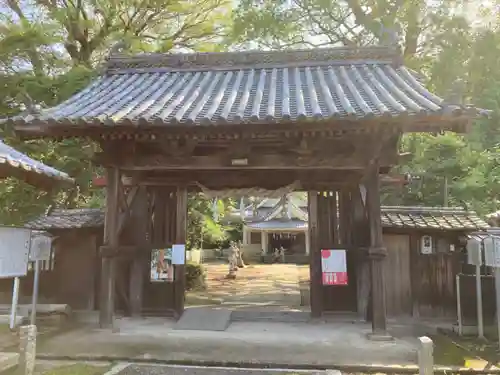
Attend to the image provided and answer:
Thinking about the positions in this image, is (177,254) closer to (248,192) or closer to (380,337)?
(248,192)

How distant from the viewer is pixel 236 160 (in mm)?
7879

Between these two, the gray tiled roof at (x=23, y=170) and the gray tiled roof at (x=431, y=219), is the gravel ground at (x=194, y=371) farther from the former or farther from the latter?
the gray tiled roof at (x=431, y=219)

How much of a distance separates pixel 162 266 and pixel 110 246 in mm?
1893

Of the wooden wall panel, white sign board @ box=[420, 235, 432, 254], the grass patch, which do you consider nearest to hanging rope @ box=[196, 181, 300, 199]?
the wooden wall panel

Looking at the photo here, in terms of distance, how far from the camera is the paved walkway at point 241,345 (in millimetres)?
6355

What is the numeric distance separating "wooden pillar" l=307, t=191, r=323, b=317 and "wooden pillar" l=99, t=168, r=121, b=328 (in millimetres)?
4267

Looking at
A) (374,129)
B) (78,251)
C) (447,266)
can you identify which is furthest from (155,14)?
(447,266)

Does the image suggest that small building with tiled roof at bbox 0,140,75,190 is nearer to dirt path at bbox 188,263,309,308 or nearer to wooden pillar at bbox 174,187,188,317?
wooden pillar at bbox 174,187,188,317

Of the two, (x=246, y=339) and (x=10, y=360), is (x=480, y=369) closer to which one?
(x=246, y=339)

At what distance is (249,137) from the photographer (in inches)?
304

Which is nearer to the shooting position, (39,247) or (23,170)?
(23,170)

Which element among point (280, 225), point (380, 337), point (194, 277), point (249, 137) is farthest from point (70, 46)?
point (280, 225)

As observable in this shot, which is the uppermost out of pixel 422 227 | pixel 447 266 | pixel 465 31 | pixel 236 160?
pixel 465 31

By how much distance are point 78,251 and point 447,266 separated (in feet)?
27.9
